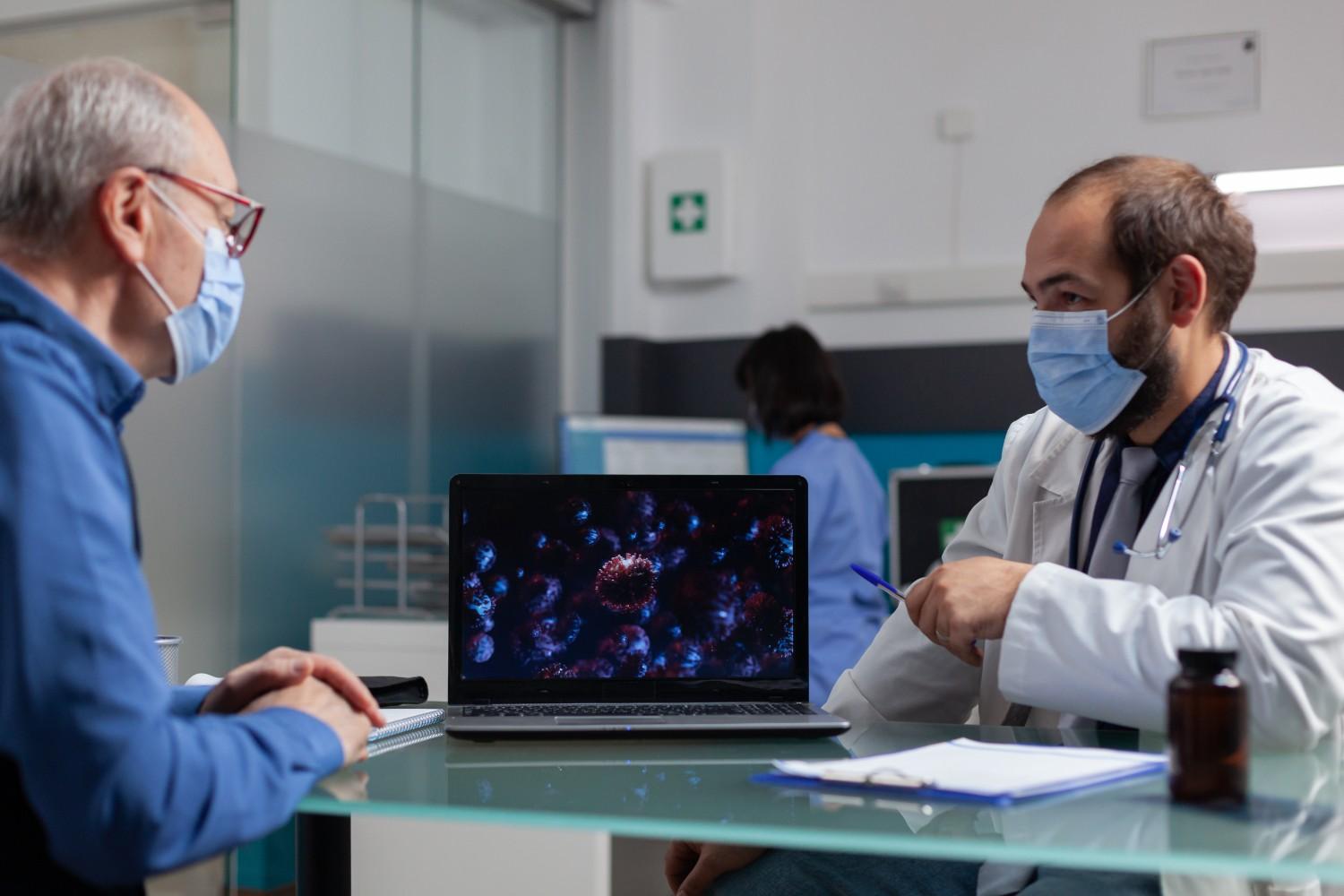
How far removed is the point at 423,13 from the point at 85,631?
12.2ft

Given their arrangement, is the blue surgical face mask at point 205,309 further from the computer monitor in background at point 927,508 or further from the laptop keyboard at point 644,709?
the computer monitor in background at point 927,508

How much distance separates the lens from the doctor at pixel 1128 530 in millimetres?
1295

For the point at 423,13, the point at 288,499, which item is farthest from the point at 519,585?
the point at 423,13

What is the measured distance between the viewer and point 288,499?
3734 mm

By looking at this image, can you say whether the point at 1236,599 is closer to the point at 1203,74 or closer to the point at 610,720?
the point at 610,720

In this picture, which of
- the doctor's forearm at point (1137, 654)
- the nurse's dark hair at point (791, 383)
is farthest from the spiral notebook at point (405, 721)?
the nurse's dark hair at point (791, 383)

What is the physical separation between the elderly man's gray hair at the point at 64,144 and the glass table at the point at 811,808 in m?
0.49

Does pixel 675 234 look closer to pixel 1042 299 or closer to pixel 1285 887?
pixel 1042 299

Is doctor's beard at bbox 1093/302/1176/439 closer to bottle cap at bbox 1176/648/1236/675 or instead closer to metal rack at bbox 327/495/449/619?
bottle cap at bbox 1176/648/1236/675

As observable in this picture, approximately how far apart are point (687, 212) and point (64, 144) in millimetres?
3909

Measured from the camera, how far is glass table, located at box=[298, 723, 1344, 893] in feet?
3.09

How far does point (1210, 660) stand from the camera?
40.5 inches

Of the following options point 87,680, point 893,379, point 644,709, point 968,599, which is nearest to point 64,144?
point 87,680

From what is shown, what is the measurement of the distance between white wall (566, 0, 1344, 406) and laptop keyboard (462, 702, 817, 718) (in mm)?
3433
